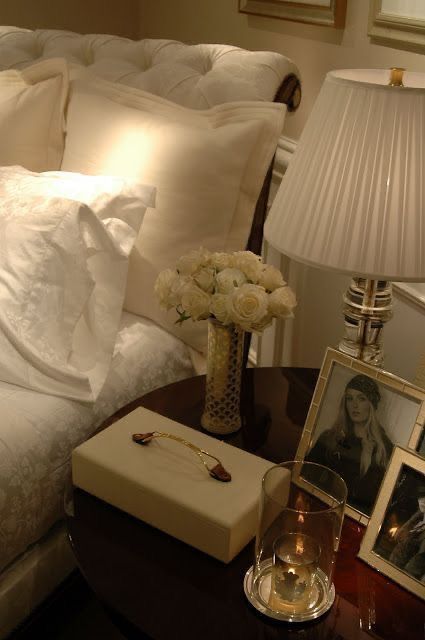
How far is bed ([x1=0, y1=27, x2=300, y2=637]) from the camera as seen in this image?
1.22m

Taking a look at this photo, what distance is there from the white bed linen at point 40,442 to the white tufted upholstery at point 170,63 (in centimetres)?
61

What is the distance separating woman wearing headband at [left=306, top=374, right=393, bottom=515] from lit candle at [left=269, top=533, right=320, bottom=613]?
0.41ft

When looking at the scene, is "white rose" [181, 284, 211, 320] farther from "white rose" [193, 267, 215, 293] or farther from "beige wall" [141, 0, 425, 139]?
"beige wall" [141, 0, 425, 139]

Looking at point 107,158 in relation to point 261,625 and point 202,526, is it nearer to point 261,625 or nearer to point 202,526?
point 202,526

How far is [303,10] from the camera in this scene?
65.9 inches

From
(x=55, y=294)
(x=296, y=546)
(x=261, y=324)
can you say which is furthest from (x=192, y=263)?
(x=296, y=546)

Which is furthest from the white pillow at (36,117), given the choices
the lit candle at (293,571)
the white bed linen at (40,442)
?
the lit candle at (293,571)

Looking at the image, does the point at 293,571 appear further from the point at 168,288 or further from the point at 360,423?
the point at 168,288

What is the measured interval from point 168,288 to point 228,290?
4.3 inches

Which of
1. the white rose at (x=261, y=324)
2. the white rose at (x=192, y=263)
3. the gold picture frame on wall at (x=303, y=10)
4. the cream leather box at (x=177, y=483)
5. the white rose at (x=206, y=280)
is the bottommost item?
the cream leather box at (x=177, y=483)

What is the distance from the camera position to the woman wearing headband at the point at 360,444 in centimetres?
95

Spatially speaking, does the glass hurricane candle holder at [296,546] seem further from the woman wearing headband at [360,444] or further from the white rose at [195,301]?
the white rose at [195,301]

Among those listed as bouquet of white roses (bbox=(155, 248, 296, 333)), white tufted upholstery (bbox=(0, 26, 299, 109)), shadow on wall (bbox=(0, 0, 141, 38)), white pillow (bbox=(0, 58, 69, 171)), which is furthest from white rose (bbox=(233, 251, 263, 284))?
shadow on wall (bbox=(0, 0, 141, 38))

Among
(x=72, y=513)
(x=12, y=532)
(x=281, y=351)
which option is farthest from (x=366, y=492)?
(x=281, y=351)
